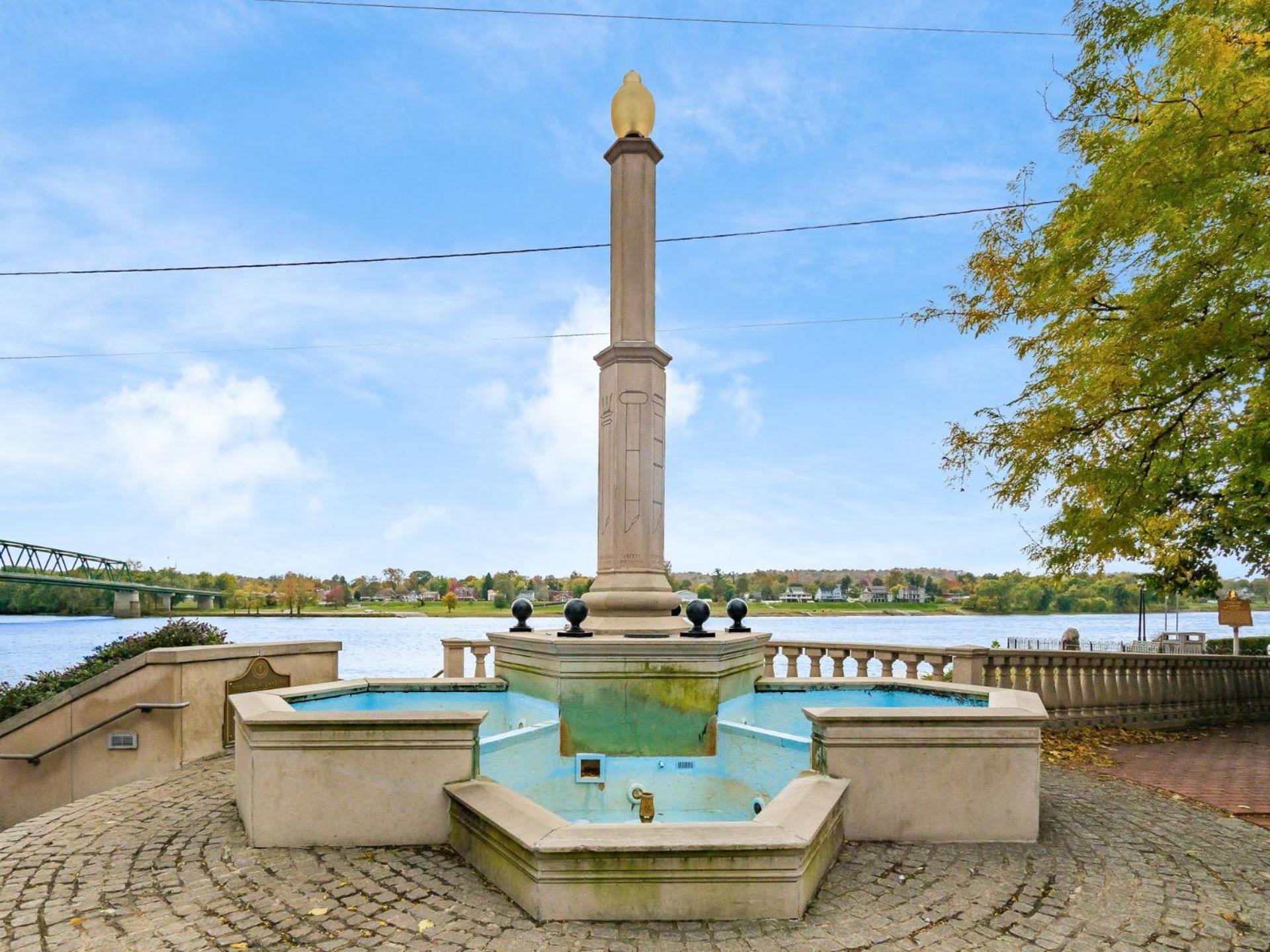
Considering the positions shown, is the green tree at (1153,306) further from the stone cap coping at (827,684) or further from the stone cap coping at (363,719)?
the stone cap coping at (363,719)

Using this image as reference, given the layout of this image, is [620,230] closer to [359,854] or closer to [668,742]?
[668,742]

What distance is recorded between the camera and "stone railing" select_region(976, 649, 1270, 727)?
1154 cm

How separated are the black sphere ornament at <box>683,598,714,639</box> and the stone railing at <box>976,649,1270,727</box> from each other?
5.72 meters

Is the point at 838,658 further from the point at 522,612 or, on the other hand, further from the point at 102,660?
the point at 102,660

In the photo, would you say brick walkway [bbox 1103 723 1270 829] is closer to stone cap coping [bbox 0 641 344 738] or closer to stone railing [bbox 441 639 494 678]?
stone railing [bbox 441 639 494 678]

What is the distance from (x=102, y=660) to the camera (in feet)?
33.4

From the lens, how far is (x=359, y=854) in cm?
508

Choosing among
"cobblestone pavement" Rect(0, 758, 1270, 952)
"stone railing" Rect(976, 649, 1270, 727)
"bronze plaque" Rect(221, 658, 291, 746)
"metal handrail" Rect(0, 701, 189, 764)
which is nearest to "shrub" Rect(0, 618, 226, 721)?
"metal handrail" Rect(0, 701, 189, 764)

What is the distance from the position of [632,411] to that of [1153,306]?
7385mm

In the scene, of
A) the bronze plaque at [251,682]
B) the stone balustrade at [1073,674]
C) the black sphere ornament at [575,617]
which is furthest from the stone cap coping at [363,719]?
the stone balustrade at [1073,674]

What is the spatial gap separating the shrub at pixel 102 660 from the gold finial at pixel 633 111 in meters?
9.25

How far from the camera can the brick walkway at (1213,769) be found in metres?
7.48

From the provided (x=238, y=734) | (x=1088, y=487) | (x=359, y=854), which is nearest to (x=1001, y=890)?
(x=359, y=854)

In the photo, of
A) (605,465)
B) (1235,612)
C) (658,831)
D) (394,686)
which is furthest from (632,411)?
(1235,612)
